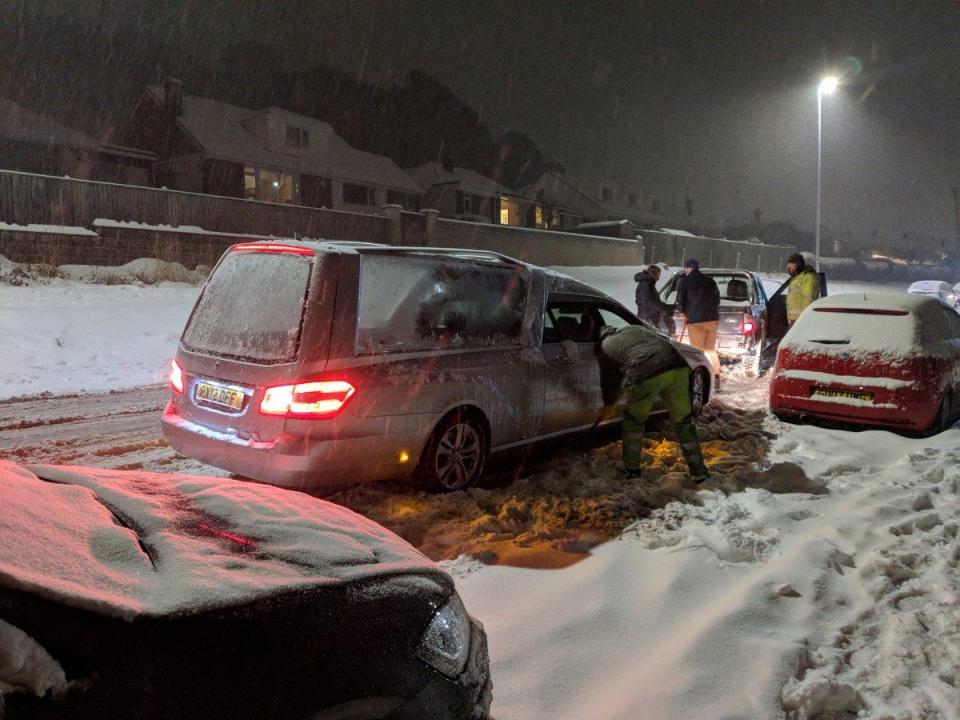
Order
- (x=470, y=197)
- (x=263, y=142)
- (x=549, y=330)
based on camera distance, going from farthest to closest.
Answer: (x=470, y=197)
(x=263, y=142)
(x=549, y=330)

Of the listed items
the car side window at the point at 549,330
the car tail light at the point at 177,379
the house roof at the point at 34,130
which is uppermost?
the house roof at the point at 34,130

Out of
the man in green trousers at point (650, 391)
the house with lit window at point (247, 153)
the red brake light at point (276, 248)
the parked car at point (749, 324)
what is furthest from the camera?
the house with lit window at point (247, 153)

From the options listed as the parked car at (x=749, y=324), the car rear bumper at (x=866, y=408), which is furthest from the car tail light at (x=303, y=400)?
the parked car at (x=749, y=324)

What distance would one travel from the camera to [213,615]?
5.43 ft

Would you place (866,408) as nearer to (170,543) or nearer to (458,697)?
(458,697)

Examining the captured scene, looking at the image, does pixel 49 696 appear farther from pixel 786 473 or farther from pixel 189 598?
pixel 786 473

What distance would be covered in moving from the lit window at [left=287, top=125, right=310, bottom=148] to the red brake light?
113ft

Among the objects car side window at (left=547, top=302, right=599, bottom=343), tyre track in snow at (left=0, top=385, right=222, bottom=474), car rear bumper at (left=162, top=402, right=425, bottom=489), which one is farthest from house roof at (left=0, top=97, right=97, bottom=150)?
car rear bumper at (left=162, top=402, right=425, bottom=489)

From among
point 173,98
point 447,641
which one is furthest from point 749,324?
point 173,98

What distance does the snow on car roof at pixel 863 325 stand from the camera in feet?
23.4

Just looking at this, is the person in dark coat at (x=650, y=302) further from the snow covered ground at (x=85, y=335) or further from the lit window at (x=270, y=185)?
the lit window at (x=270, y=185)

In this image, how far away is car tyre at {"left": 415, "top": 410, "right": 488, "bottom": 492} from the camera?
4926 millimetres

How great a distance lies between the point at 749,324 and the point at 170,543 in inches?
423

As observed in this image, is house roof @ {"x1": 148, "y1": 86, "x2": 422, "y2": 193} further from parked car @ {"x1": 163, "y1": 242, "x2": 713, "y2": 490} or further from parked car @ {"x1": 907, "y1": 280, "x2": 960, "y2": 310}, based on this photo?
A: parked car @ {"x1": 163, "y1": 242, "x2": 713, "y2": 490}
